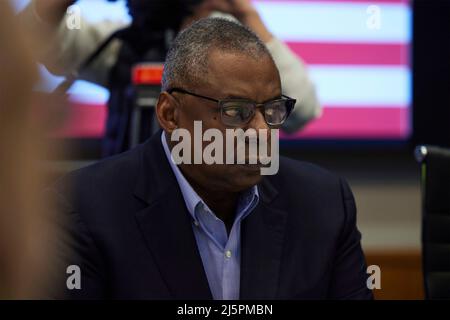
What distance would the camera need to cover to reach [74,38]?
6.61 feet

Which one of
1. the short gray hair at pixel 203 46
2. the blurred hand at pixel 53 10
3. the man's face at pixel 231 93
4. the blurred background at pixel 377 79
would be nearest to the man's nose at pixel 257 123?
the man's face at pixel 231 93

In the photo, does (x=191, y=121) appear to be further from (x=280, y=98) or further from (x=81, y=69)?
(x=81, y=69)

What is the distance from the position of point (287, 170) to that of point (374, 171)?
1750mm

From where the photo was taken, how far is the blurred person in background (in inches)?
16.9

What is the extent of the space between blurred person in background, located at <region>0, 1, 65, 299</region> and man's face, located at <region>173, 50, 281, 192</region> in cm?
92

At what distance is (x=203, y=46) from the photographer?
1.41m

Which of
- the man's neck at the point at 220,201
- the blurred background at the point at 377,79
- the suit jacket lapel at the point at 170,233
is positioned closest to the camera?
the suit jacket lapel at the point at 170,233

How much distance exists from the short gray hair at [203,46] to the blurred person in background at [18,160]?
96cm

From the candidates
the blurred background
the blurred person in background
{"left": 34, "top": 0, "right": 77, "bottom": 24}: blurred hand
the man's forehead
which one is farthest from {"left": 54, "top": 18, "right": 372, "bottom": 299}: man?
the blurred background

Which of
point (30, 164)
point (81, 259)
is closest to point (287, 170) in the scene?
point (81, 259)

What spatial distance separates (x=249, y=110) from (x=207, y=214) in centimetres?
23

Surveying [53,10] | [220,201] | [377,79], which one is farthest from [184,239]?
[377,79]

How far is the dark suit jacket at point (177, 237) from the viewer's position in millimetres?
1322

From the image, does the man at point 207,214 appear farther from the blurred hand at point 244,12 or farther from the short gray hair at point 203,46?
the blurred hand at point 244,12
